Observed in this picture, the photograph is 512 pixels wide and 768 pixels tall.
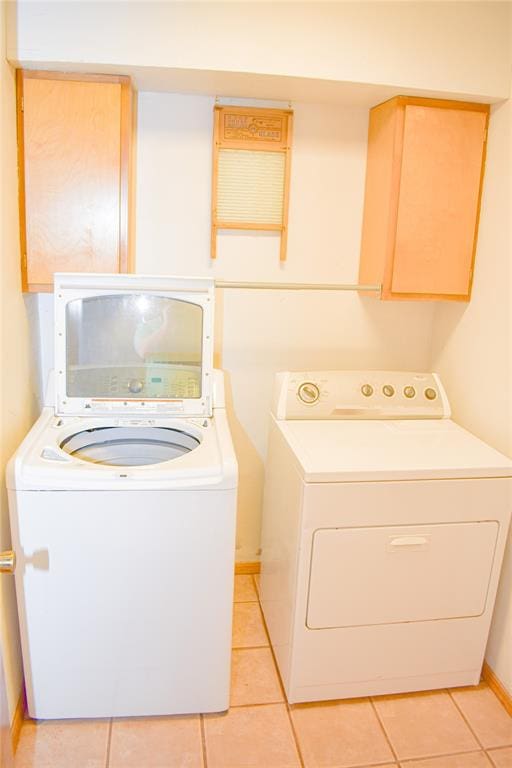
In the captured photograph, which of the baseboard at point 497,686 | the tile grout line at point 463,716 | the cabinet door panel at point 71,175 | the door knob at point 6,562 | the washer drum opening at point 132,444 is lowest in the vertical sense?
the tile grout line at point 463,716

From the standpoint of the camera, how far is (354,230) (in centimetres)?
236

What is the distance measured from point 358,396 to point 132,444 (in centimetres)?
89

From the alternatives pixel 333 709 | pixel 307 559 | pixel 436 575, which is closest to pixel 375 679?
pixel 333 709

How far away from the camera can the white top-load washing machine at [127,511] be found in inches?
62.4

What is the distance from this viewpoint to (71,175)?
73.1 inches

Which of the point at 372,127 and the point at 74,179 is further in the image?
the point at 372,127

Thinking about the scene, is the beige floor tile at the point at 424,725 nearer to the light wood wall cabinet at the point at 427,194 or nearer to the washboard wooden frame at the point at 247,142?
the light wood wall cabinet at the point at 427,194

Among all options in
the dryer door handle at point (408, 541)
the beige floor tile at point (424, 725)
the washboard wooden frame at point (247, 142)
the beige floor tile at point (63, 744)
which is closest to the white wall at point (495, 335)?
the beige floor tile at point (424, 725)

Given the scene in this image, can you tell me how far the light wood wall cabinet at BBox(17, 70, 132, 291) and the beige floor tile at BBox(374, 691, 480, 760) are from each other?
1.82m

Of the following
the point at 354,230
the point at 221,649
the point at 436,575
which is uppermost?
A: the point at 354,230

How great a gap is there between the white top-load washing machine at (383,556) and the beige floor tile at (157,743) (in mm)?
353

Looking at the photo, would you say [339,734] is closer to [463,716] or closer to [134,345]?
[463,716]

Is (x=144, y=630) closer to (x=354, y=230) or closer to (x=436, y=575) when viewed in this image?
(x=436, y=575)

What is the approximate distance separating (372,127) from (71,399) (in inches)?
62.1
